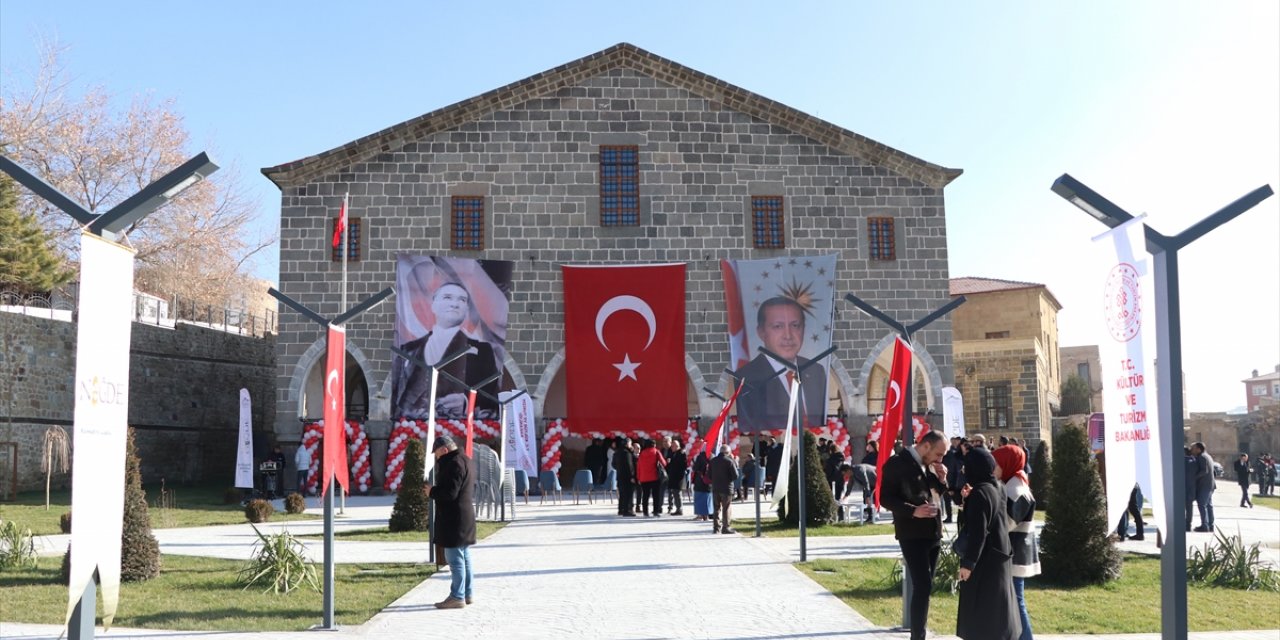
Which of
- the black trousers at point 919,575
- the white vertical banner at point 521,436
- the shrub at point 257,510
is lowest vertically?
the shrub at point 257,510

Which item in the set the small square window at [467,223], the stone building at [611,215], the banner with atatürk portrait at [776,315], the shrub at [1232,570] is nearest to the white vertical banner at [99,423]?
the shrub at [1232,570]

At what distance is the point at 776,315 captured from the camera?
27.7 metres

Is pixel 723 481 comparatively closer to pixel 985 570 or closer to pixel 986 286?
pixel 985 570

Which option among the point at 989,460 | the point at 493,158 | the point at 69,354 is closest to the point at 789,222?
the point at 493,158

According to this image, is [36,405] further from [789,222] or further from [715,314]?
[789,222]

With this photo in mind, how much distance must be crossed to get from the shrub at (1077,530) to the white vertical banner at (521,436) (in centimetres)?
1097

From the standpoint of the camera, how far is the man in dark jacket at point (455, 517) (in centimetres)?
981

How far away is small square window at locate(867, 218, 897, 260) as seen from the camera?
28.8 m

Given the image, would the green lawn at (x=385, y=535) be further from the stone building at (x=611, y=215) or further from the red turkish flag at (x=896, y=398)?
the stone building at (x=611, y=215)

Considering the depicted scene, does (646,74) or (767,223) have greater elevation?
(646,74)

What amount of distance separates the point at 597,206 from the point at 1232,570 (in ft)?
62.5

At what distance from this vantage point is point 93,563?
5.36 meters

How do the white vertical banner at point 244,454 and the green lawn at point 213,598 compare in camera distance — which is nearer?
the green lawn at point 213,598

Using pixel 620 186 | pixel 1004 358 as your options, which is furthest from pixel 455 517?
pixel 1004 358
